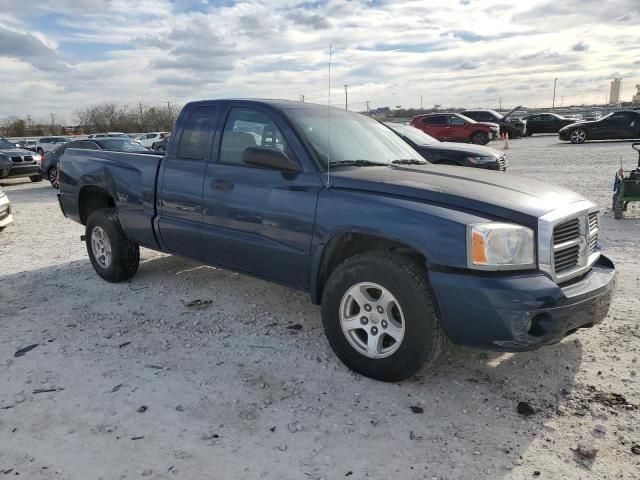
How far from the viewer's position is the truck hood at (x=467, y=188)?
3.14 m

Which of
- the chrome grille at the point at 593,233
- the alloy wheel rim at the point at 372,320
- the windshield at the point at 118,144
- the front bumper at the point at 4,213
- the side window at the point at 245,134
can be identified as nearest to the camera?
the alloy wheel rim at the point at 372,320

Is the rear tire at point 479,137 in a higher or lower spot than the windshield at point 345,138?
lower

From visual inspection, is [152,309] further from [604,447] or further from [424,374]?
[604,447]

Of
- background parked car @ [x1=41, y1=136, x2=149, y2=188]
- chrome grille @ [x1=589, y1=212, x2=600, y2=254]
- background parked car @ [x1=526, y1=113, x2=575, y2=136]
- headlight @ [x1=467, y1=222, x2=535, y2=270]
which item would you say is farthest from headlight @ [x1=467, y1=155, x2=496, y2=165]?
background parked car @ [x1=526, y1=113, x2=575, y2=136]

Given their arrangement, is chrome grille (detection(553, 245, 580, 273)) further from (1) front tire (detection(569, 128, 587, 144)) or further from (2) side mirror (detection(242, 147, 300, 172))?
(1) front tire (detection(569, 128, 587, 144))

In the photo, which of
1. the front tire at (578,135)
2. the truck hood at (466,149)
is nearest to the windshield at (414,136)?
the truck hood at (466,149)

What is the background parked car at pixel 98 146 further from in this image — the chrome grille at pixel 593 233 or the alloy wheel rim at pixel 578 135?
the alloy wheel rim at pixel 578 135

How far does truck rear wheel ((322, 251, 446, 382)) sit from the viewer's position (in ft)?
10.3

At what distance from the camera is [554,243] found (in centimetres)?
312

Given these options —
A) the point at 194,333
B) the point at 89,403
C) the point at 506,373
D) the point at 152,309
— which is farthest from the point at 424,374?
the point at 152,309

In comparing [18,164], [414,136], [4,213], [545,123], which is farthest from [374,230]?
[545,123]

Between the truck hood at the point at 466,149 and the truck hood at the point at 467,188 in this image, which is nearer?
the truck hood at the point at 467,188

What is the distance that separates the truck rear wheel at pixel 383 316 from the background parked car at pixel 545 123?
107 ft

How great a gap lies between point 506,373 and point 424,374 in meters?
0.57
